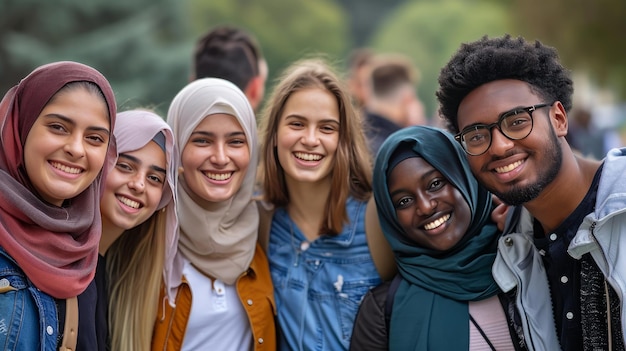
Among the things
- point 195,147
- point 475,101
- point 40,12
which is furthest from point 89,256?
point 40,12

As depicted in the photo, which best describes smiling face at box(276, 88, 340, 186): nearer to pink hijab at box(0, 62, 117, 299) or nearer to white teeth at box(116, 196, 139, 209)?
white teeth at box(116, 196, 139, 209)

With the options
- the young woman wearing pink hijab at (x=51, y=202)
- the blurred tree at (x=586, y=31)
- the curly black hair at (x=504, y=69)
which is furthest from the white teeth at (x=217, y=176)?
the blurred tree at (x=586, y=31)

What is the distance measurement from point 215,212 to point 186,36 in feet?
34.4

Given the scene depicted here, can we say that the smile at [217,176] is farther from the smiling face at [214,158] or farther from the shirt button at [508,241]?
the shirt button at [508,241]

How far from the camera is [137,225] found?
3.78 meters

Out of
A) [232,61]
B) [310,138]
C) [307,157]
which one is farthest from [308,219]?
[232,61]

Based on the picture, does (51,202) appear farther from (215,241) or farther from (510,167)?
(510,167)

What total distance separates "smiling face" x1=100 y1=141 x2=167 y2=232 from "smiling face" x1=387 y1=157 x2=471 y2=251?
1.26 meters

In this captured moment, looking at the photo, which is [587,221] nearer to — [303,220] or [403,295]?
[403,295]

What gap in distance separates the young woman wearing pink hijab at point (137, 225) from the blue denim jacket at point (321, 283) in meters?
0.67

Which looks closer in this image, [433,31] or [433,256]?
[433,256]

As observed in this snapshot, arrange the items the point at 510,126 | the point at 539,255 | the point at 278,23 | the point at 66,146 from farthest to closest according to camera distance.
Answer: the point at 278,23, the point at 539,255, the point at 510,126, the point at 66,146

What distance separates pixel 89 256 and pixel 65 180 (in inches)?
14.9

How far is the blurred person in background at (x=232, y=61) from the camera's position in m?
5.42
